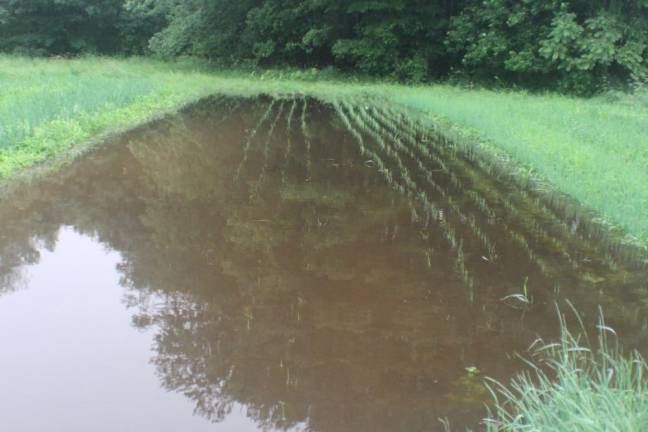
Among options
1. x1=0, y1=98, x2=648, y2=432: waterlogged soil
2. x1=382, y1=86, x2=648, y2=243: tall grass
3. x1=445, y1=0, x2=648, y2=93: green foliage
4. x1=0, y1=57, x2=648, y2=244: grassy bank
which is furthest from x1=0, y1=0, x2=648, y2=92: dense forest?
x1=0, y1=98, x2=648, y2=432: waterlogged soil

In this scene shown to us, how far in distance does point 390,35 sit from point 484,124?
1423 centimetres

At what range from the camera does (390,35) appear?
26.2 m

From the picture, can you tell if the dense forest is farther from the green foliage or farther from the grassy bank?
the grassy bank

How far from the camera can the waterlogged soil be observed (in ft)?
12.9

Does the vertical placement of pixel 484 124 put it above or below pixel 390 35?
below

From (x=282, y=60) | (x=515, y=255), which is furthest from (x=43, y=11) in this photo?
(x=515, y=255)

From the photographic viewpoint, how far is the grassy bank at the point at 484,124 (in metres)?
8.24

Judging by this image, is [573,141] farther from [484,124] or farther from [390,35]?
[390,35]

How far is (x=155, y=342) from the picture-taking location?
4668 millimetres

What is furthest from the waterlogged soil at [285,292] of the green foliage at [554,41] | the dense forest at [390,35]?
the dense forest at [390,35]

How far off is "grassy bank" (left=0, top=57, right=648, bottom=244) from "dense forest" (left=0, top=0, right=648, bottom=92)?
3.21 meters

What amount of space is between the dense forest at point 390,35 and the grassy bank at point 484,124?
3.21 m

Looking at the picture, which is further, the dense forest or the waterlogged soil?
the dense forest

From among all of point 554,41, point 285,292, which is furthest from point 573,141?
point 554,41
